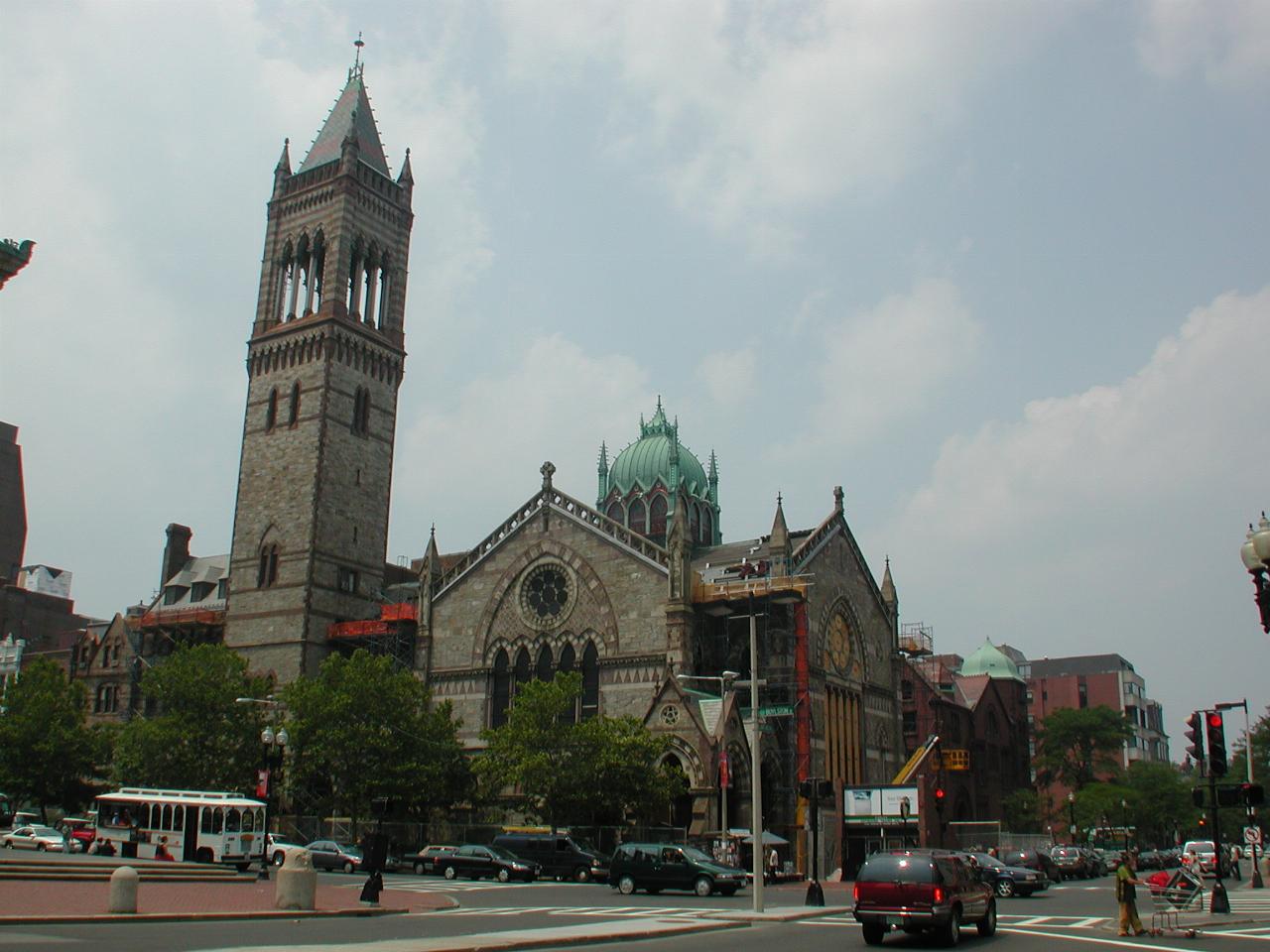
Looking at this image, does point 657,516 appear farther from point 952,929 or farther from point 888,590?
point 952,929

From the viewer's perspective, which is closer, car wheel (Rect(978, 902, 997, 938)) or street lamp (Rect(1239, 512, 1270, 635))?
street lamp (Rect(1239, 512, 1270, 635))

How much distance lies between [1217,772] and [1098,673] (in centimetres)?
12152

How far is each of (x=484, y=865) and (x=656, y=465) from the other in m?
42.3

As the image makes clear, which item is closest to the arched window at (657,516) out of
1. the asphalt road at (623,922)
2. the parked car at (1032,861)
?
the parked car at (1032,861)

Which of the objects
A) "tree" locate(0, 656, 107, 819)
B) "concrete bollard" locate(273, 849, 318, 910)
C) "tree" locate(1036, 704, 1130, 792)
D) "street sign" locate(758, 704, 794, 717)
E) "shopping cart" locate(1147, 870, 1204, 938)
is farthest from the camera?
"tree" locate(1036, 704, 1130, 792)

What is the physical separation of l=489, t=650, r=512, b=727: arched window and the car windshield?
41334mm

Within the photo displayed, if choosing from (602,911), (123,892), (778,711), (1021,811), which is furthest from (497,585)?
(1021,811)

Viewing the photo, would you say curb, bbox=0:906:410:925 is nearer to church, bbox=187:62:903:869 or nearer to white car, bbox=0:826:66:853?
church, bbox=187:62:903:869

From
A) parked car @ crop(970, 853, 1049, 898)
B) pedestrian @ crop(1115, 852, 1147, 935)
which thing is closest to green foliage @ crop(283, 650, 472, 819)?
parked car @ crop(970, 853, 1049, 898)

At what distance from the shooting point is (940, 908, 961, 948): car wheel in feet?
72.6

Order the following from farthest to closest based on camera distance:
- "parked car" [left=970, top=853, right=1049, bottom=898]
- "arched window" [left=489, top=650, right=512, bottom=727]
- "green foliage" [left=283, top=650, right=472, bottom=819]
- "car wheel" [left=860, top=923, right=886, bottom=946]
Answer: "arched window" [left=489, top=650, right=512, bottom=727], "green foliage" [left=283, top=650, right=472, bottom=819], "parked car" [left=970, top=853, right=1049, bottom=898], "car wheel" [left=860, top=923, right=886, bottom=946]

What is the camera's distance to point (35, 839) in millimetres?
52500

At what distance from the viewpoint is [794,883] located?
48.8 m

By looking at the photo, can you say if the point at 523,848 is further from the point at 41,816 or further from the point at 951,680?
the point at 951,680
